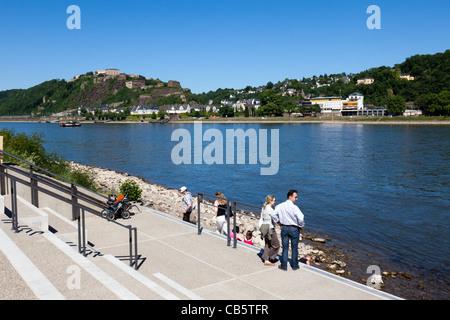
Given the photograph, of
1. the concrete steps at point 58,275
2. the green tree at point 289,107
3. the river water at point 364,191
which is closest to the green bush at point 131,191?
the concrete steps at point 58,275

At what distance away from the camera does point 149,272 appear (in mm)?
7695

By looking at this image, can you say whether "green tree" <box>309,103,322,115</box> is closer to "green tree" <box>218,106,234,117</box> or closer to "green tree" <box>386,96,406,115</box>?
"green tree" <box>386,96,406,115</box>

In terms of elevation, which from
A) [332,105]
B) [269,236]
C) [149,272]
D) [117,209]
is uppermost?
[332,105]

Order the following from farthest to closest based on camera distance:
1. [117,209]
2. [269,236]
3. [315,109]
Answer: [315,109] < [117,209] < [269,236]

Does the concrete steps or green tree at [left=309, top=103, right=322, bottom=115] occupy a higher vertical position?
green tree at [left=309, top=103, right=322, bottom=115]

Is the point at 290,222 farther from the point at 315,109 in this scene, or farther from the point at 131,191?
the point at 315,109

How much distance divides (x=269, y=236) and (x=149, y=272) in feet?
8.55

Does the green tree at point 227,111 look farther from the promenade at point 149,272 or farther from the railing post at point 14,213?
the railing post at point 14,213

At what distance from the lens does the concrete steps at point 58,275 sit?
5.43 m

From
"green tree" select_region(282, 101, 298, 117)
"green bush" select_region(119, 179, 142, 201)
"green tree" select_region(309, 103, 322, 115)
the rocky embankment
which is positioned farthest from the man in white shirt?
"green tree" select_region(309, 103, 322, 115)

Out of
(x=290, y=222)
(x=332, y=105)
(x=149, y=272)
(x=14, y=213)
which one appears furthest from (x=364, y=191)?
(x=332, y=105)

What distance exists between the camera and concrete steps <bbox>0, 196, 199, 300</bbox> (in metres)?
5.43
